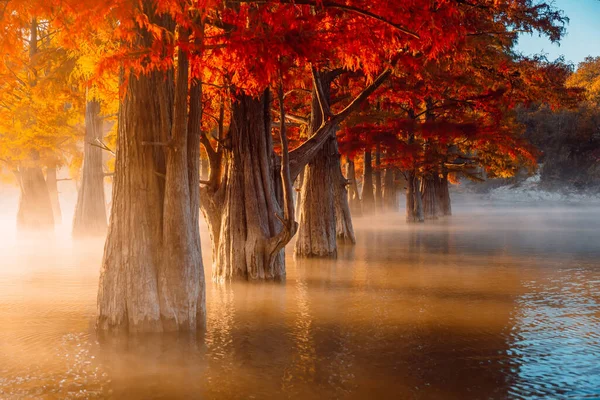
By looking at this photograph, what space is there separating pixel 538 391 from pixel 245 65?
6.97 m

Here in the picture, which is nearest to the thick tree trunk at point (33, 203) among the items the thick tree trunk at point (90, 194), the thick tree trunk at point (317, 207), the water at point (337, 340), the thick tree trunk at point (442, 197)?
the thick tree trunk at point (90, 194)

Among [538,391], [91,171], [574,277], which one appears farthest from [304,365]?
[91,171]

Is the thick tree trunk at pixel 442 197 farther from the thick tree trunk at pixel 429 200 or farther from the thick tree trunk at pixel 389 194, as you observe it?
the thick tree trunk at pixel 389 194

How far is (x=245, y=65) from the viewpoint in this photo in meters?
11.1

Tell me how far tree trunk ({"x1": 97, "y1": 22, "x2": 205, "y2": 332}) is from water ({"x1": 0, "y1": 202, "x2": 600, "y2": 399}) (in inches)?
18.4

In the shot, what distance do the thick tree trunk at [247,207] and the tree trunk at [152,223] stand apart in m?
4.26

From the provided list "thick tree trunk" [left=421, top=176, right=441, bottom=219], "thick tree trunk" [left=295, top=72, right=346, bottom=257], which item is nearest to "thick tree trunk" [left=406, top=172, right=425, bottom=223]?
"thick tree trunk" [left=421, top=176, right=441, bottom=219]

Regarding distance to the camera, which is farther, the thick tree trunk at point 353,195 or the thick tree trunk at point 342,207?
the thick tree trunk at point 353,195

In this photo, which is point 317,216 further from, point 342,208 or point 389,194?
point 389,194

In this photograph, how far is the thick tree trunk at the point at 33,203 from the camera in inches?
1236

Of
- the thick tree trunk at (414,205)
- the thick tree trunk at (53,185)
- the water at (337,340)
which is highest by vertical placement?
the thick tree trunk at (53,185)

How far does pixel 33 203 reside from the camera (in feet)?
104

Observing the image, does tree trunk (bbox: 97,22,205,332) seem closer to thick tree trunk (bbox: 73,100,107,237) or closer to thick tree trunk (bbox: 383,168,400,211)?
thick tree trunk (bbox: 73,100,107,237)

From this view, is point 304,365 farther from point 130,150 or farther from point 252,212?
point 252,212
